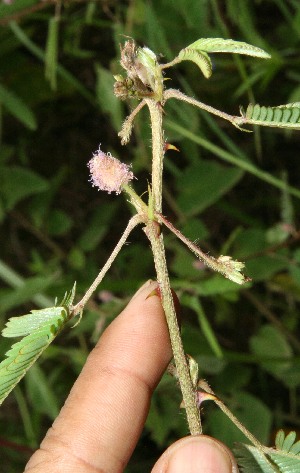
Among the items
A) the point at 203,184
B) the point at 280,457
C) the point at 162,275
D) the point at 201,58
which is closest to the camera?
the point at 201,58

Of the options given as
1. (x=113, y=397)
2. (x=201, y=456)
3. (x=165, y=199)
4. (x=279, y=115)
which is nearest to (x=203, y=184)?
(x=165, y=199)

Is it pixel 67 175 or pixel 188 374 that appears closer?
pixel 188 374

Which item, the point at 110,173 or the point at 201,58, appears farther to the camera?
the point at 110,173

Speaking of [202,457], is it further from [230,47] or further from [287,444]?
[230,47]

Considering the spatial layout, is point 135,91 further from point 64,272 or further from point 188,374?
point 64,272

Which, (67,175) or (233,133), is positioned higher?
(233,133)

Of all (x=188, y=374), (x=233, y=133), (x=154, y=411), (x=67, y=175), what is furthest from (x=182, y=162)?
(x=188, y=374)

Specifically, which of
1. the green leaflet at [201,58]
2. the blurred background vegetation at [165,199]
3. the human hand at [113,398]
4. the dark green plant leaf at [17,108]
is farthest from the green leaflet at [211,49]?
the dark green plant leaf at [17,108]

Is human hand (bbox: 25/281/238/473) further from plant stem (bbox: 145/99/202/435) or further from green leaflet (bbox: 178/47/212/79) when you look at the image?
green leaflet (bbox: 178/47/212/79)
